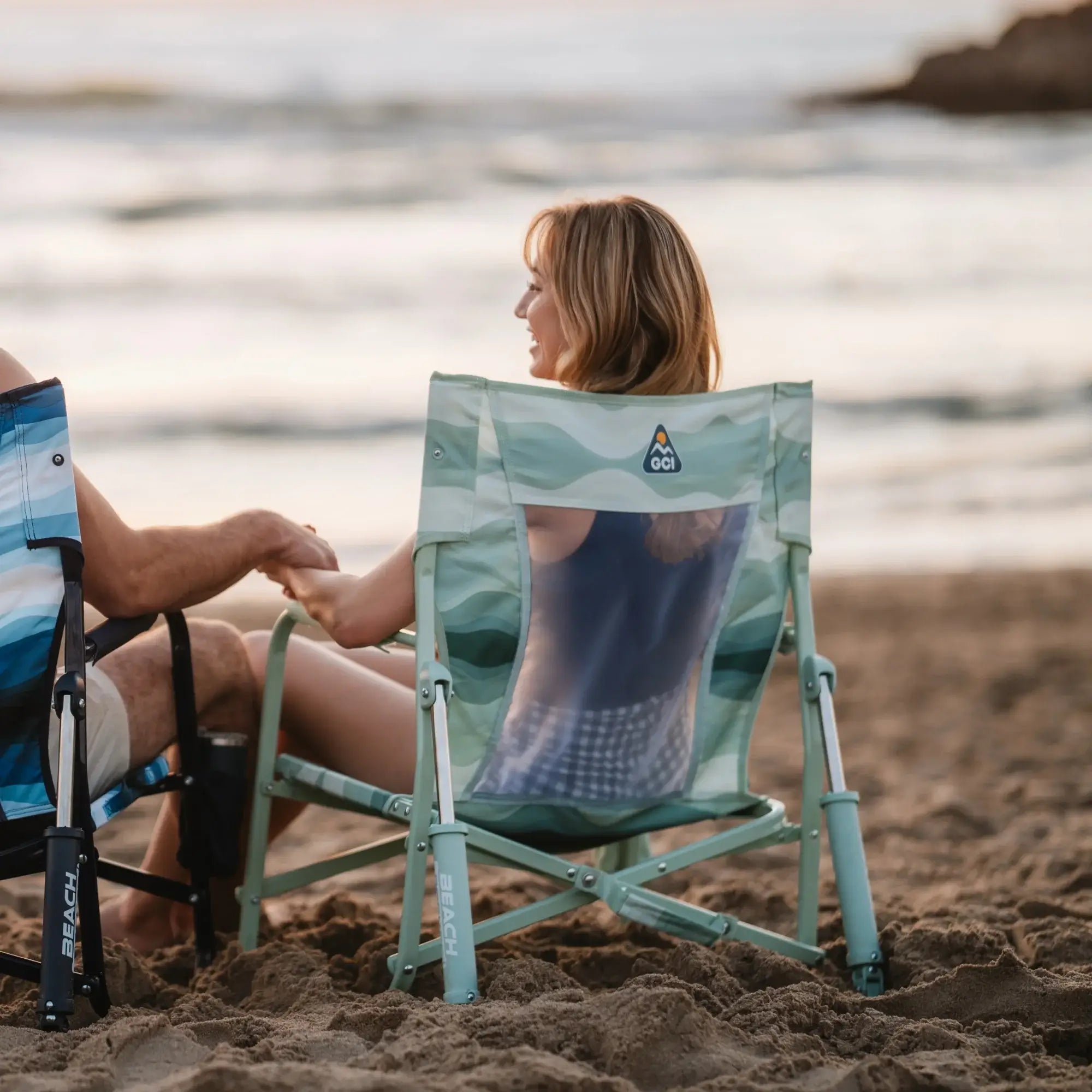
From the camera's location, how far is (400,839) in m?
3.13

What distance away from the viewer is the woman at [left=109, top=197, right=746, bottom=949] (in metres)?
2.92

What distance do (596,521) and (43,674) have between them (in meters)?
0.96

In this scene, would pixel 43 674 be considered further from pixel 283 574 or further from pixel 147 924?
pixel 147 924

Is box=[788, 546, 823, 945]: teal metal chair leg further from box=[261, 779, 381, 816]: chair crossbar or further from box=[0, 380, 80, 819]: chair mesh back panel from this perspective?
box=[0, 380, 80, 819]: chair mesh back panel

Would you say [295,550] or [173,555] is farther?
[295,550]

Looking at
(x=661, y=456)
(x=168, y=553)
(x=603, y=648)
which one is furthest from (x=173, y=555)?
(x=661, y=456)

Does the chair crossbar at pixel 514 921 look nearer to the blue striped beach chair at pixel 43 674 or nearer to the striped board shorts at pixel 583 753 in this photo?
the striped board shorts at pixel 583 753

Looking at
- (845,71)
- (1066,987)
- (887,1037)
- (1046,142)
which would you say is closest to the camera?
(887,1037)

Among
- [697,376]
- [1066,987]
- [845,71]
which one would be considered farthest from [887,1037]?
[845,71]

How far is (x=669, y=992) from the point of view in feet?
8.14

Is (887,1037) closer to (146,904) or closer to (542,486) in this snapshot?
(542,486)

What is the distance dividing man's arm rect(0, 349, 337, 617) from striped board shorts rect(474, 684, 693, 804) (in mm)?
528

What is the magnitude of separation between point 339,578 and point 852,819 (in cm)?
103

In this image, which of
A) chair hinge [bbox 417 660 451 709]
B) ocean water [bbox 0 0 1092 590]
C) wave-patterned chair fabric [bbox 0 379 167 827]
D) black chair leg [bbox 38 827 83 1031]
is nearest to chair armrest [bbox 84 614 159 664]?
wave-patterned chair fabric [bbox 0 379 167 827]
